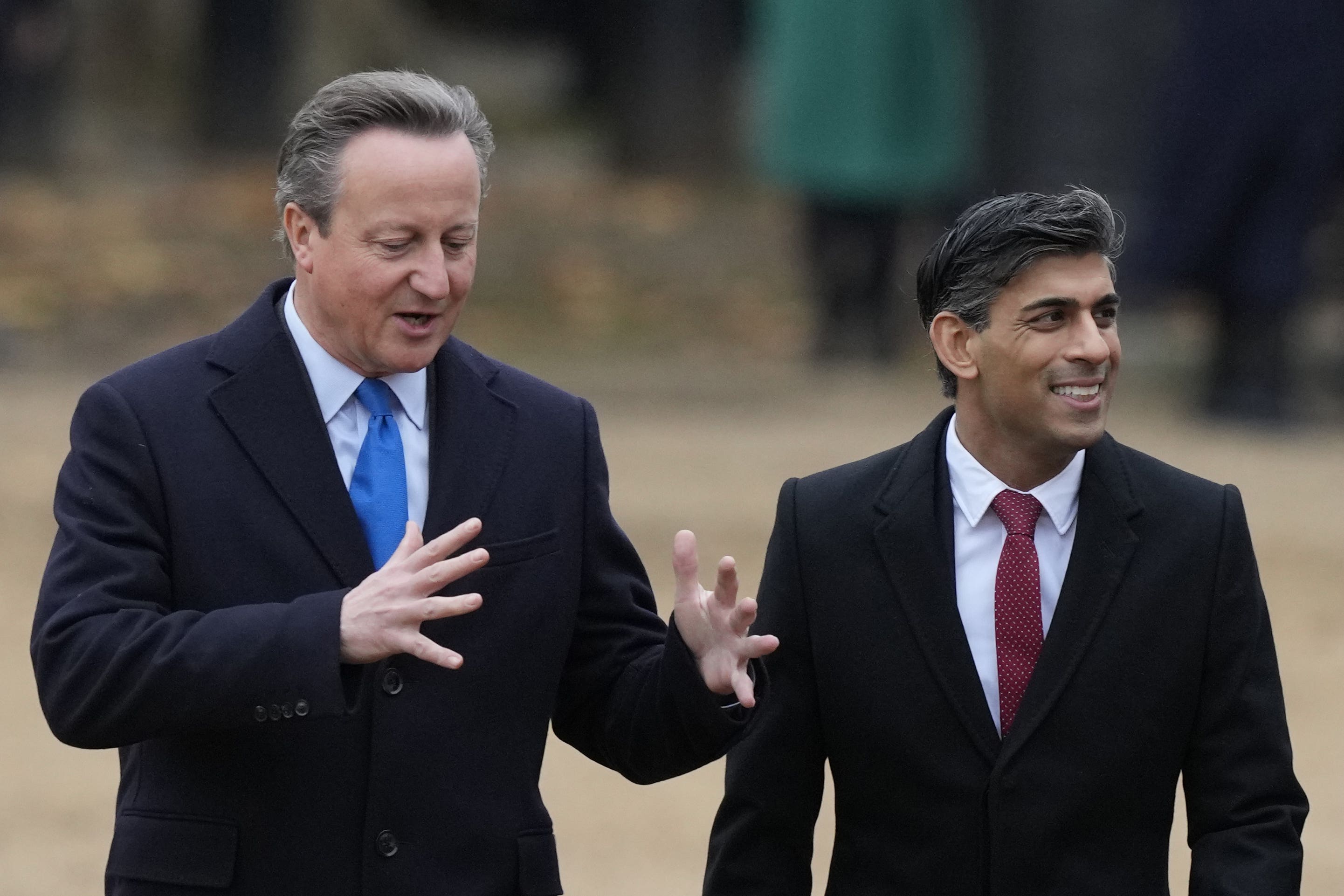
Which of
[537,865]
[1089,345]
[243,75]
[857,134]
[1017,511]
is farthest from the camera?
[243,75]

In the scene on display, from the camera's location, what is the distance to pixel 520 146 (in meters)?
17.3

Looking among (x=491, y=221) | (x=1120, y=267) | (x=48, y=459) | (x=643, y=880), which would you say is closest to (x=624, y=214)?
(x=491, y=221)

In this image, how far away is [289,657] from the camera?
271cm

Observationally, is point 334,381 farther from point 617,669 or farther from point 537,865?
point 537,865

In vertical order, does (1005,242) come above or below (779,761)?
above

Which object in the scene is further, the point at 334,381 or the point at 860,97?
the point at 860,97

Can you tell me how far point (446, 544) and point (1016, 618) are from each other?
0.70 m

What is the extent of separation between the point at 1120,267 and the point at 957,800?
8604 millimetres

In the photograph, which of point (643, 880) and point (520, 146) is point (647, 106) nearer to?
point (520, 146)

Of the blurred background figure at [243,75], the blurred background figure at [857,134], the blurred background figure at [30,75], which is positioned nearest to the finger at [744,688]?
the blurred background figure at [857,134]

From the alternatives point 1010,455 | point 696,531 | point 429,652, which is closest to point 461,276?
point 429,652

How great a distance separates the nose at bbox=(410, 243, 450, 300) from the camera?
9.34 feet

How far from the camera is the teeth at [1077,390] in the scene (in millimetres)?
2834

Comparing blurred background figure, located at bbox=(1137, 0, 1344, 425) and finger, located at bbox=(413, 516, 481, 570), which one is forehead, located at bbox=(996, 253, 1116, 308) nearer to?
finger, located at bbox=(413, 516, 481, 570)
